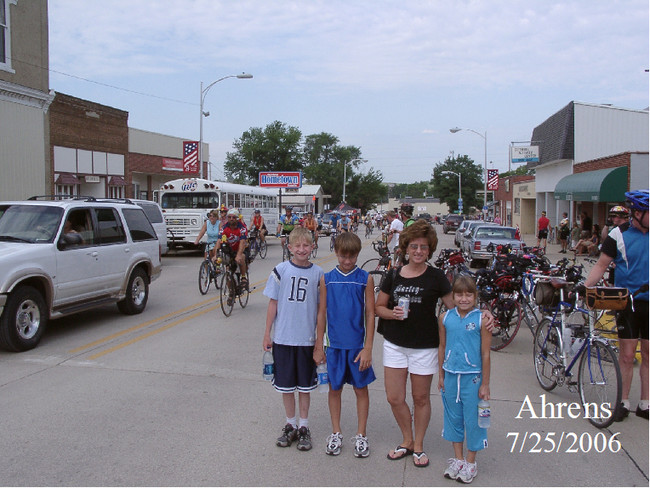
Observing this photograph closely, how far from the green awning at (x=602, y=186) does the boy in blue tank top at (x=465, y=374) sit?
21701 millimetres

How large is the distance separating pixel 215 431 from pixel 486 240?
16.9 meters

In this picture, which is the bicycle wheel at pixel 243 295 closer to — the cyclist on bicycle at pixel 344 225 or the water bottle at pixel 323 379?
the water bottle at pixel 323 379

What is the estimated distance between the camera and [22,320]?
25.5ft

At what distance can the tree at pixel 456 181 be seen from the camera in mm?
96125

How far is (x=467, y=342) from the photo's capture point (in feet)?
13.6

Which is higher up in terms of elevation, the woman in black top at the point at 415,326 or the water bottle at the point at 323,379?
the woman in black top at the point at 415,326

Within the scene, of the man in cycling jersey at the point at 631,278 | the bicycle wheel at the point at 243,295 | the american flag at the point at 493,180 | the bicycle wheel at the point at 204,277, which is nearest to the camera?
the man in cycling jersey at the point at 631,278

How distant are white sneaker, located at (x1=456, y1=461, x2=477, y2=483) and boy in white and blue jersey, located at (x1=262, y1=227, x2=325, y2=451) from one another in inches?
46.6

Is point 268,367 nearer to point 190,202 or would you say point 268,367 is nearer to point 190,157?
point 190,202

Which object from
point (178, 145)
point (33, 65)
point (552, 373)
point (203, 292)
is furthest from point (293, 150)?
point (552, 373)

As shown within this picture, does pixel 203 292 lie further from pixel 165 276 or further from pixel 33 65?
pixel 33 65

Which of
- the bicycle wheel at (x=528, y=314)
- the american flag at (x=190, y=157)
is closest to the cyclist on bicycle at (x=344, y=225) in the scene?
the american flag at (x=190, y=157)

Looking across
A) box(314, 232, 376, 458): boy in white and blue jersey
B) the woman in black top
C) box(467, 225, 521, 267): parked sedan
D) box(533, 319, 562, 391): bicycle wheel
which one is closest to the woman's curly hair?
the woman in black top

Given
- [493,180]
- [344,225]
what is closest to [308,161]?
[493,180]
